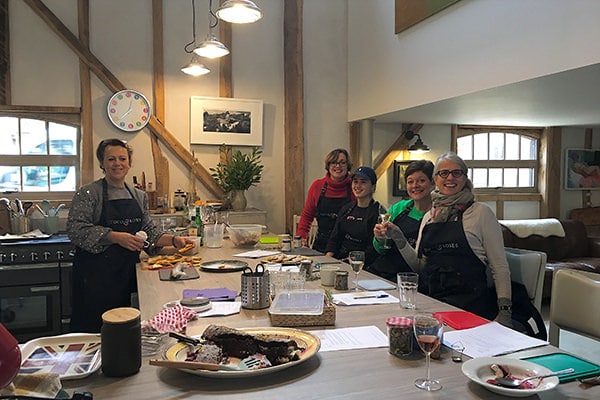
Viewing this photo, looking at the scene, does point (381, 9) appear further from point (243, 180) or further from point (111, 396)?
point (111, 396)

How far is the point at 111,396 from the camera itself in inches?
47.8

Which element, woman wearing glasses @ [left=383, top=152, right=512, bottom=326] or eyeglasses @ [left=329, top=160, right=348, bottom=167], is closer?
woman wearing glasses @ [left=383, top=152, right=512, bottom=326]

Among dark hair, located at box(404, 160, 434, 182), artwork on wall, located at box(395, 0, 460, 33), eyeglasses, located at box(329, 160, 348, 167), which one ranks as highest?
artwork on wall, located at box(395, 0, 460, 33)

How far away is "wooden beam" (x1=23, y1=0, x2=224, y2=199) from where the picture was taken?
4.88m

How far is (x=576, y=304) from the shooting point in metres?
2.11

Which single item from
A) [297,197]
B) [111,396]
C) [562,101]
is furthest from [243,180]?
[111,396]

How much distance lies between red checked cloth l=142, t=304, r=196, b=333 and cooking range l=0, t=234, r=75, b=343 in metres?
2.72

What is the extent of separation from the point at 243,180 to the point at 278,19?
2.02m

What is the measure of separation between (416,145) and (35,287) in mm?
4362

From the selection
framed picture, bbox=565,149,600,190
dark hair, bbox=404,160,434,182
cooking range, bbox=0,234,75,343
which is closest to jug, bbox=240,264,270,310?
dark hair, bbox=404,160,434,182

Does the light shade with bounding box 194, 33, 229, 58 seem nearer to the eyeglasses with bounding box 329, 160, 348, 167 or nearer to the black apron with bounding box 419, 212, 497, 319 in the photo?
the eyeglasses with bounding box 329, 160, 348, 167

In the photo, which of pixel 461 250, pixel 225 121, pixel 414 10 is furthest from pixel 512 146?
pixel 461 250

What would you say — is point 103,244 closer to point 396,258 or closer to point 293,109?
point 396,258

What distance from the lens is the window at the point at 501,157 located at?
681 cm
